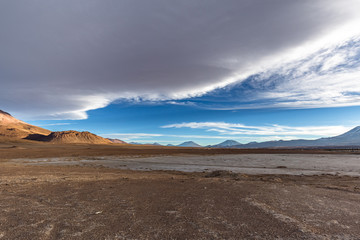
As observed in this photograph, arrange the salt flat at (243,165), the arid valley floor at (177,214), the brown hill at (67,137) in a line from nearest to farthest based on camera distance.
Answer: the arid valley floor at (177,214) → the salt flat at (243,165) → the brown hill at (67,137)

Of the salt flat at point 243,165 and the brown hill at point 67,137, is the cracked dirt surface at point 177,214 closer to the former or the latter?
the salt flat at point 243,165

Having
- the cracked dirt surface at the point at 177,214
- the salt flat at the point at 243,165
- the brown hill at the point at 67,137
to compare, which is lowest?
the salt flat at the point at 243,165

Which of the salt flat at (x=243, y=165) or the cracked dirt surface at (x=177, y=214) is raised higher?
the cracked dirt surface at (x=177, y=214)

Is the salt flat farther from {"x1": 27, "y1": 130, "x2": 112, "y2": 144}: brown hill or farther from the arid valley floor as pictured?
{"x1": 27, "y1": 130, "x2": 112, "y2": 144}: brown hill

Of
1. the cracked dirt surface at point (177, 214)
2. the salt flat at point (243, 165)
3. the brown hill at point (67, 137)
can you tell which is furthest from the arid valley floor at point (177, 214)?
the brown hill at point (67, 137)

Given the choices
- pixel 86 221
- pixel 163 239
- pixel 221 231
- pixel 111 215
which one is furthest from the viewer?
pixel 111 215

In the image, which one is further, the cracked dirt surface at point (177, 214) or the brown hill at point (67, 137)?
the brown hill at point (67, 137)

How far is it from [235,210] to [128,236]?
3.58m

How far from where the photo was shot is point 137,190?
942 centimetres

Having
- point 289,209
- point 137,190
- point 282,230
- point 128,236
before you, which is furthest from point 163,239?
point 137,190

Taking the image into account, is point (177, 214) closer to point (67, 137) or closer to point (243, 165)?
point (243, 165)

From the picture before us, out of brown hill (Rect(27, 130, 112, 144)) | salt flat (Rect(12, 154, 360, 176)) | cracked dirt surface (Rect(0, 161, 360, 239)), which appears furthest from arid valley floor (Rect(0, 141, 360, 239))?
brown hill (Rect(27, 130, 112, 144))

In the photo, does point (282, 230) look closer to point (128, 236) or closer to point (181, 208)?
point (181, 208)

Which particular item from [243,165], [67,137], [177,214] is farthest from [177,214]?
[67,137]
